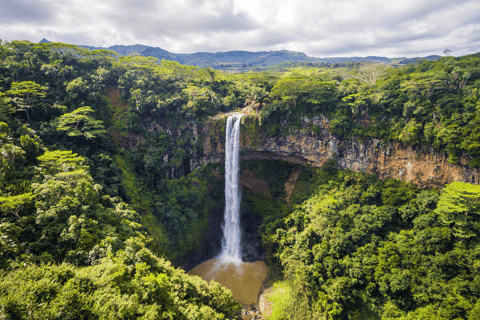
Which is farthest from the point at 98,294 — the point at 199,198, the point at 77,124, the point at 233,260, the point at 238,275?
the point at 233,260

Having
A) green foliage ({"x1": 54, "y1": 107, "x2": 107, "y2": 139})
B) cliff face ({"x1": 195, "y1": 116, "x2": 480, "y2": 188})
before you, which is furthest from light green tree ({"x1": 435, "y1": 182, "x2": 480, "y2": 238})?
green foliage ({"x1": 54, "y1": 107, "x2": 107, "y2": 139})

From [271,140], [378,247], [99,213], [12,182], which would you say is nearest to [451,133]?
[378,247]

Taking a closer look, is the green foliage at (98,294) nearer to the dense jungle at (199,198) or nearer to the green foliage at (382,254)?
the dense jungle at (199,198)

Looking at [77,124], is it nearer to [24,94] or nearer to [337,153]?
[24,94]

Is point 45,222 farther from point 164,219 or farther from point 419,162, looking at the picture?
point 419,162

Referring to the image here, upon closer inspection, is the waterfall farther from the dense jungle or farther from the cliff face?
the dense jungle

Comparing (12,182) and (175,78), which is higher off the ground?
(175,78)
